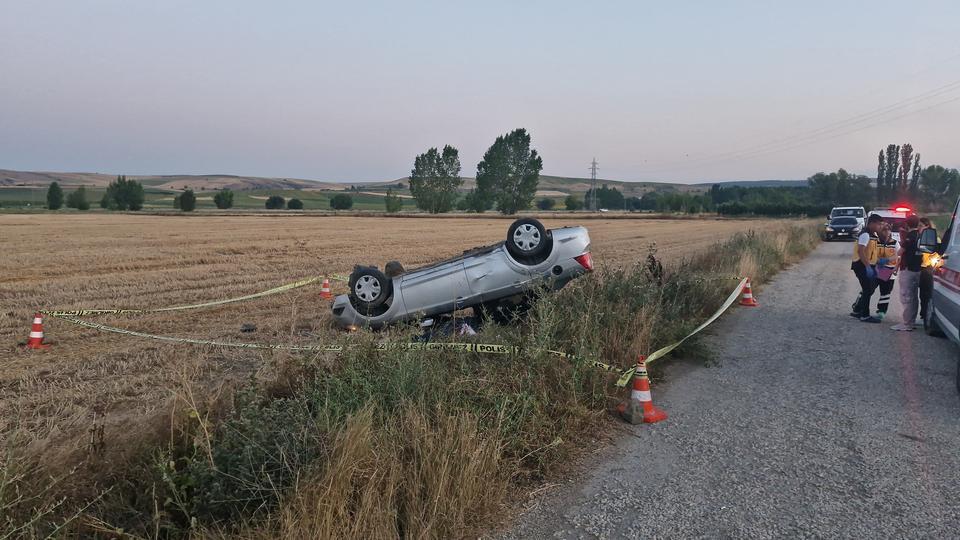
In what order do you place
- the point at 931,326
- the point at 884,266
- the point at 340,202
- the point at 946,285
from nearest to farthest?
1. the point at 946,285
2. the point at 931,326
3. the point at 884,266
4. the point at 340,202

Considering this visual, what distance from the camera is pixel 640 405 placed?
521 centimetres

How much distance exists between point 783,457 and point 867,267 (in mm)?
7040

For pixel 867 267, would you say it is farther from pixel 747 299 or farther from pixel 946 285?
pixel 946 285

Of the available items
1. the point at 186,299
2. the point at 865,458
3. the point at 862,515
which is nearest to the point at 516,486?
the point at 862,515

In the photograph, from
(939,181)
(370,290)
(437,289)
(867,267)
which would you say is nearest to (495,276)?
(437,289)

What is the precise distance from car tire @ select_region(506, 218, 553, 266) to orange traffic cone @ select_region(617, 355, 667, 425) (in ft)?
10.7

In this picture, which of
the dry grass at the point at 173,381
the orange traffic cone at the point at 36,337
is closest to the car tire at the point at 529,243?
the dry grass at the point at 173,381

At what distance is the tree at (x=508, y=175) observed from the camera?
3740 inches

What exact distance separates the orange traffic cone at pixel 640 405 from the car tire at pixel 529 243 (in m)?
3.25

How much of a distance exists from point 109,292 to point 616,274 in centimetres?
938

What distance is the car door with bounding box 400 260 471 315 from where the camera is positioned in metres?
8.27

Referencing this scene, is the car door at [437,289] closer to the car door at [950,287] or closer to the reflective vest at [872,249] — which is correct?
the car door at [950,287]

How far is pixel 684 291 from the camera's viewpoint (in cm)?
967

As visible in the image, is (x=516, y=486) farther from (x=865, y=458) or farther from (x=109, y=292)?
(x=109, y=292)
